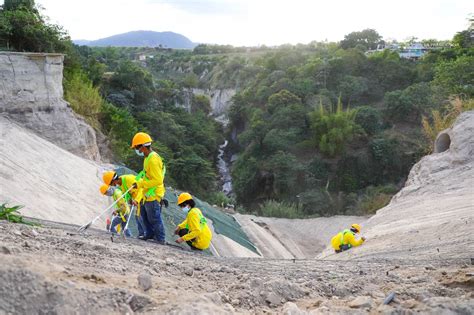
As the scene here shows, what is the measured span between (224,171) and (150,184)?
3049 centimetres

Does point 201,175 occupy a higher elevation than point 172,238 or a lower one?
lower

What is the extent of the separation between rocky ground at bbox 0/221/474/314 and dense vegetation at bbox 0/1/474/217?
13.4 meters

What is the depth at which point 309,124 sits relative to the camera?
29438mm

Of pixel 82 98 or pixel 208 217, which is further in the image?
pixel 82 98

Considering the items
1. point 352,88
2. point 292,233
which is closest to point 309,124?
point 352,88

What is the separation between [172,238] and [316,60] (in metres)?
28.2

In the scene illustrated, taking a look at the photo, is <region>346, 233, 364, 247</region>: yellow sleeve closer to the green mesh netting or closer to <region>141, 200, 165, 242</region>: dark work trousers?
the green mesh netting

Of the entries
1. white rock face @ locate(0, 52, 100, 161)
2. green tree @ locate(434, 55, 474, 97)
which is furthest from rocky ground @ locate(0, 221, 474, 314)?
green tree @ locate(434, 55, 474, 97)

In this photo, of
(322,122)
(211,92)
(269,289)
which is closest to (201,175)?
(322,122)

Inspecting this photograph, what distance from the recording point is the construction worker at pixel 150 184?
6137 mm

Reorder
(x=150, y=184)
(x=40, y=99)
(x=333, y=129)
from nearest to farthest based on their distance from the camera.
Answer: (x=150, y=184)
(x=40, y=99)
(x=333, y=129)

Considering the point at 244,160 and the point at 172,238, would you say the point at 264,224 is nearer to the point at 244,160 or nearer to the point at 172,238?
the point at 172,238

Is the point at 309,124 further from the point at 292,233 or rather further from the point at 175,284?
the point at 175,284

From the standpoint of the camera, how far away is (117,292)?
3441 mm
